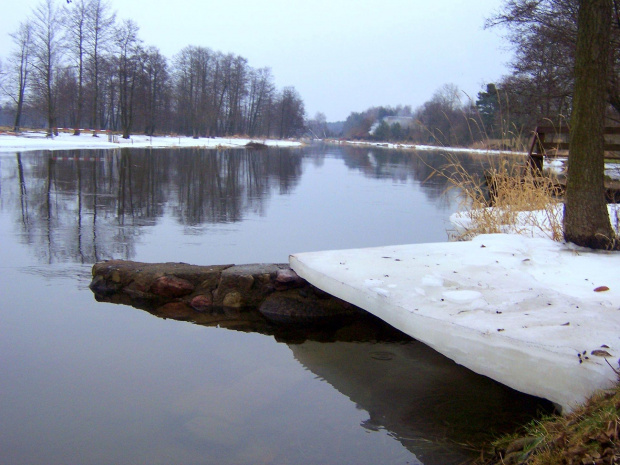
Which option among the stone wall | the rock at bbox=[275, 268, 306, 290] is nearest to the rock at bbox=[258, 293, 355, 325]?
the stone wall

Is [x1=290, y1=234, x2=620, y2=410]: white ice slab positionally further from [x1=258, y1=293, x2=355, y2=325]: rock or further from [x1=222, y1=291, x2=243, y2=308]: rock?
[x1=222, y1=291, x2=243, y2=308]: rock

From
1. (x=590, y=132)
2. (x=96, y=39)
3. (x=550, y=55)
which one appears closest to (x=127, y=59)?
(x=96, y=39)

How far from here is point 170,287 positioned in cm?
521

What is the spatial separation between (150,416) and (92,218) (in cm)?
614

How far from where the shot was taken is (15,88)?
165 feet

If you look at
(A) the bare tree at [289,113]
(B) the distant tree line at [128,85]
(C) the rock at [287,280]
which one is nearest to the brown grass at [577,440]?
(C) the rock at [287,280]

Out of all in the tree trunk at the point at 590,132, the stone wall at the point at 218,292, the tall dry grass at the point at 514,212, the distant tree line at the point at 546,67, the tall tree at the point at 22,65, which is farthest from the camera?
the tall tree at the point at 22,65

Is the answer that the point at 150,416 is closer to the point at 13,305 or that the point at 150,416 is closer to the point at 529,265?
the point at 13,305

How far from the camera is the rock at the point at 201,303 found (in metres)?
5.16

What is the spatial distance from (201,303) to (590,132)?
3.66 meters

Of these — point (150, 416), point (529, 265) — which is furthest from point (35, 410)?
point (529, 265)

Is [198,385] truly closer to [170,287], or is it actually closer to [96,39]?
[170,287]

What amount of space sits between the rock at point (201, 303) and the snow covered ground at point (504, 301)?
0.87 meters

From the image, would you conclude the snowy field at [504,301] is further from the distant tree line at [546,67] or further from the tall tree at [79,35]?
the tall tree at [79,35]
